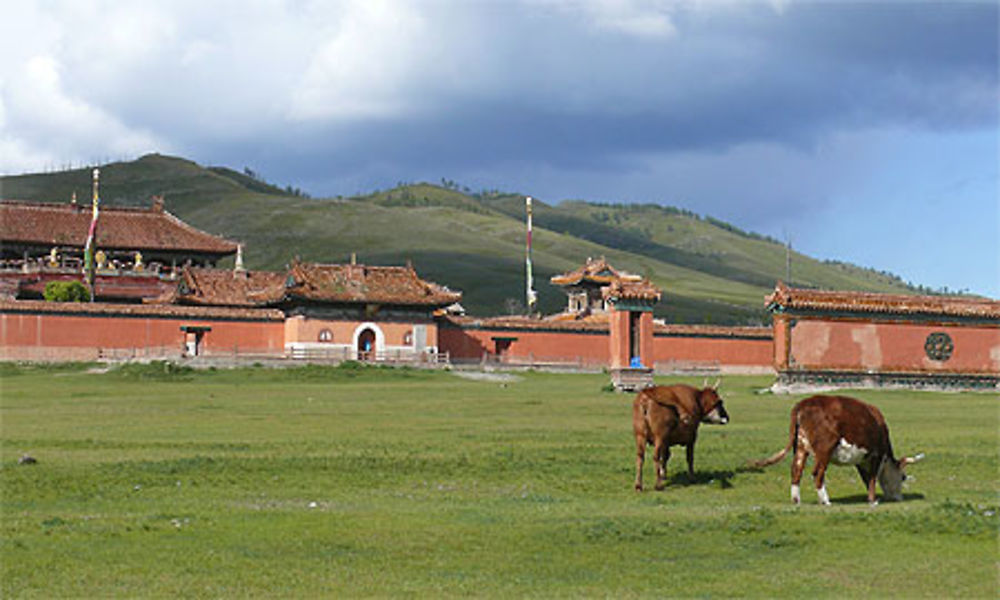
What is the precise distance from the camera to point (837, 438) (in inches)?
709

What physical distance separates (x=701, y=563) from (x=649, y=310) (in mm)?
42009

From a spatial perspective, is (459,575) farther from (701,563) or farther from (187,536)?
(187,536)

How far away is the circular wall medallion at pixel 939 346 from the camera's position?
5844 cm

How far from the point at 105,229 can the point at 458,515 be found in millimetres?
87275

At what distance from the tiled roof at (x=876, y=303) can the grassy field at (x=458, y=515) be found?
21.0 m

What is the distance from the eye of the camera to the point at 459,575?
46.4ft

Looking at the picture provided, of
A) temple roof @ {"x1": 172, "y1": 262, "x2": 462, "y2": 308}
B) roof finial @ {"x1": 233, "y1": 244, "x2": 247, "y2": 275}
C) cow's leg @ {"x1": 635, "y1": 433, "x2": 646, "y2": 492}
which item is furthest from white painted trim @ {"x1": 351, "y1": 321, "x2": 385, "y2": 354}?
cow's leg @ {"x1": 635, "y1": 433, "x2": 646, "y2": 492}

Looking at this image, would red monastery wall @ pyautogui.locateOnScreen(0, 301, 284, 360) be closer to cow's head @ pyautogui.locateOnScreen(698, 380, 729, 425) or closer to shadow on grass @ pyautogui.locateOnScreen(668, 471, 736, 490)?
shadow on grass @ pyautogui.locateOnScreen(668, 471, 736, 490)

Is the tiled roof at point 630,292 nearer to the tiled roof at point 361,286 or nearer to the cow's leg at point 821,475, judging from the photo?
the tiled roof at point 361,286

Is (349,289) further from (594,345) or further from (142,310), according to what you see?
(594,345)

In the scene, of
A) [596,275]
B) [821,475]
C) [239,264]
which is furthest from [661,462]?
[239,264]

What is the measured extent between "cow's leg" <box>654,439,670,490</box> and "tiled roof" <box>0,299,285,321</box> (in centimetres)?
5117

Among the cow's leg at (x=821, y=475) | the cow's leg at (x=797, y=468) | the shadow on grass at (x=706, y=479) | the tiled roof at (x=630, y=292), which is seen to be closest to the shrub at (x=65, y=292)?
the tiled roof at (x=630, y=292)

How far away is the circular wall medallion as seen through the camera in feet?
192
